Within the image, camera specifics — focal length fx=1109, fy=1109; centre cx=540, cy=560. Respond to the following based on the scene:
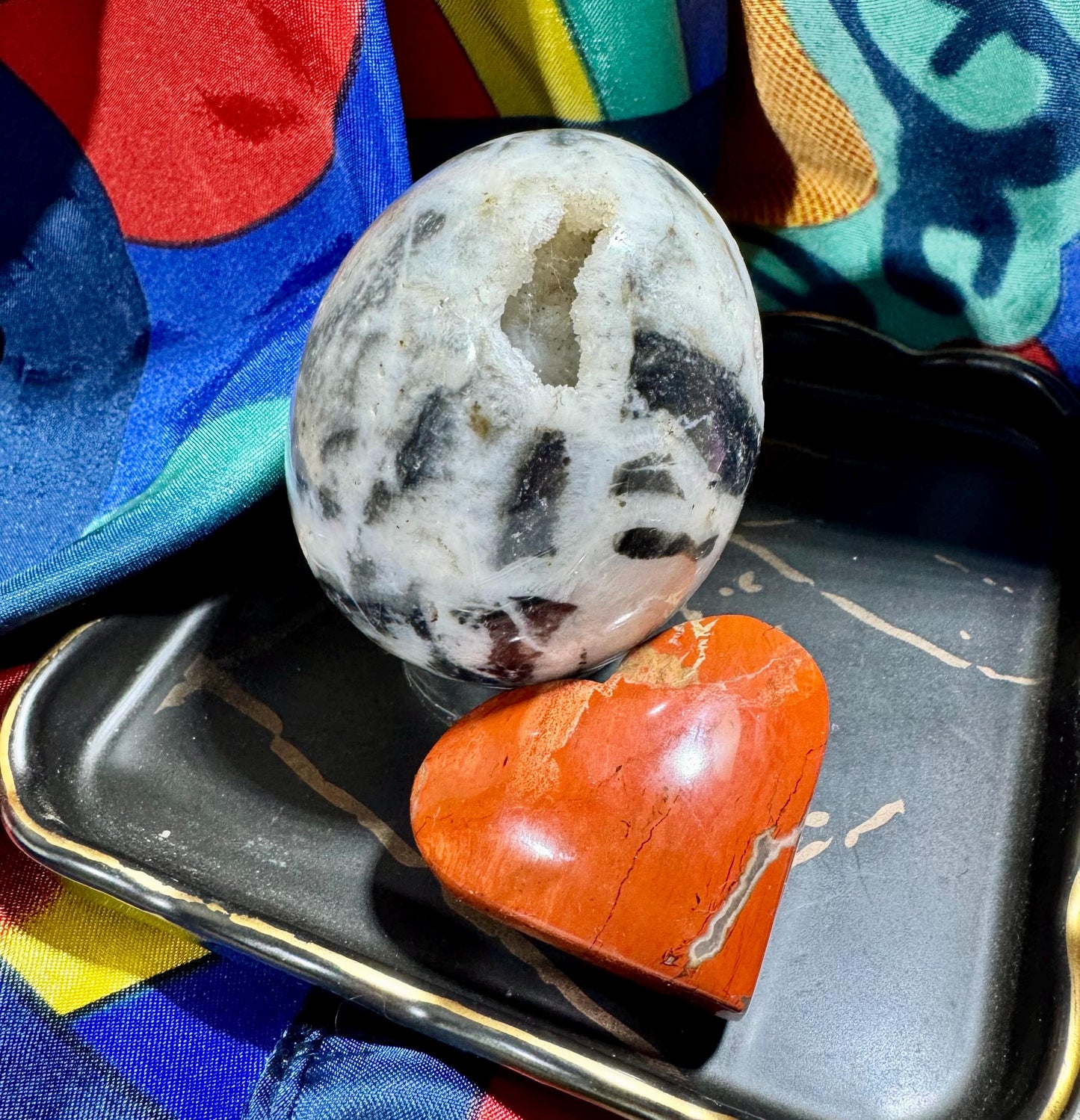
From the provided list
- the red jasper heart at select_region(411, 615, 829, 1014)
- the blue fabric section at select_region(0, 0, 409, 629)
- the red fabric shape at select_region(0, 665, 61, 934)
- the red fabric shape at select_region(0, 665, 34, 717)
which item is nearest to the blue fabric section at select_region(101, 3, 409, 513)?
the blue fabric section at select_region(0, 0, 409, 629)

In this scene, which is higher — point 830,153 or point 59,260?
point 59,260

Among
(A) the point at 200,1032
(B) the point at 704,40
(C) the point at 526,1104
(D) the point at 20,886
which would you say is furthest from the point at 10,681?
(B) the point at 704,40

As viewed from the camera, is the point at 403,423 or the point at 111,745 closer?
the point at 403,423

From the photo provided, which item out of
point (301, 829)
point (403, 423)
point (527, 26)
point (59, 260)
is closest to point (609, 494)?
point (403, 423)

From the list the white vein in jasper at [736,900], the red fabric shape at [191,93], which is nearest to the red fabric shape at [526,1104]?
the white vein in jasper at [736,900]

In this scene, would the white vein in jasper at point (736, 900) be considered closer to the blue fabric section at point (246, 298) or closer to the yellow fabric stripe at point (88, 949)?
the yellow fabric stripe at point (88, 949)

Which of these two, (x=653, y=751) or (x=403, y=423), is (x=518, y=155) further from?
(x=653, y=751)

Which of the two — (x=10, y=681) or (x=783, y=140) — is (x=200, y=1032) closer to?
(x=10, y=681)
